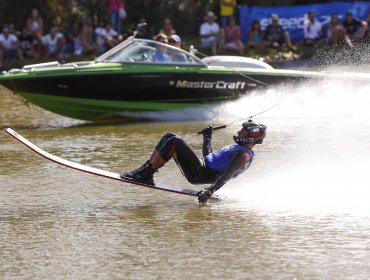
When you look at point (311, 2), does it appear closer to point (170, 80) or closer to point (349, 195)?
point (170, 80)

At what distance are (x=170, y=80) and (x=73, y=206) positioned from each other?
7.69 meters

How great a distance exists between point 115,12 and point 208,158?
61.0 feet

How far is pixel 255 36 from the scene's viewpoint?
92.7 ft

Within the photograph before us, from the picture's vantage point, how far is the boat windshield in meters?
17.7

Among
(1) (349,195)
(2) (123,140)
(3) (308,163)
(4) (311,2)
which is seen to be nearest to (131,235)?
(1) (349,195)

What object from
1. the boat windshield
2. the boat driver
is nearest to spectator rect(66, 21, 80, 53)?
the boat windshield

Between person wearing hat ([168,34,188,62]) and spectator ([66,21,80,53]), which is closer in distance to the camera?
person wearing hat ([168,34,188,62])

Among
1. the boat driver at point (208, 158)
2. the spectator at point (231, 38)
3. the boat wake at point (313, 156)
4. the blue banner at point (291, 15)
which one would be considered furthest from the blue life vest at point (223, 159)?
the blue banner at point (291, 15)

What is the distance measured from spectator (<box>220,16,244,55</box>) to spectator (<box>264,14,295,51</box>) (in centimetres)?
103

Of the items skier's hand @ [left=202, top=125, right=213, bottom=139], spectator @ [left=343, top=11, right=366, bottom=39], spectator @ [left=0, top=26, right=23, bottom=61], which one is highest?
skier's hand @ [left=202, top=125, right=213, bottom=139]

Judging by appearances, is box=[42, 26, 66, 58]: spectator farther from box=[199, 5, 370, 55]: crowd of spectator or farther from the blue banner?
the blue banner

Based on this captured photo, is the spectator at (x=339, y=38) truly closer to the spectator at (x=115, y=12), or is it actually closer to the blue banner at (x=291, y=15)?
the blue banner at (x=291, y=15)

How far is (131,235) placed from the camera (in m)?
8.98

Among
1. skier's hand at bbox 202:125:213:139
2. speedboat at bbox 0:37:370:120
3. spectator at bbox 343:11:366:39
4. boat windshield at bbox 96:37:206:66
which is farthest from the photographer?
spectator at bbox 343:11:366:39
